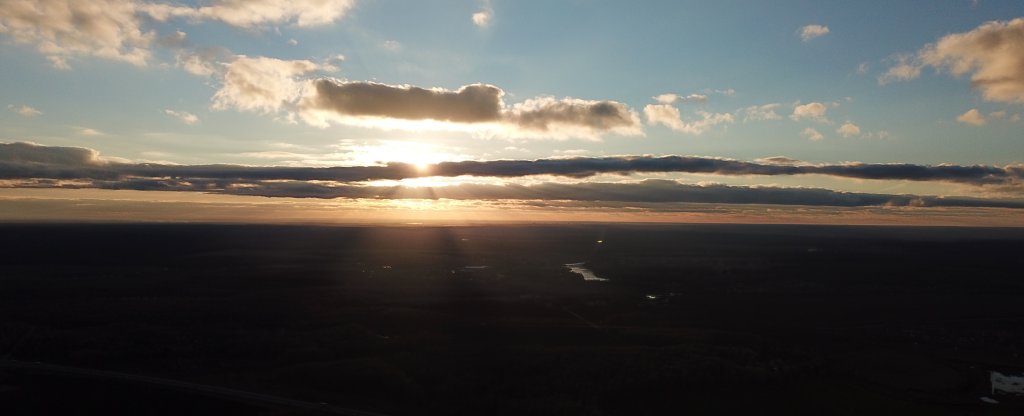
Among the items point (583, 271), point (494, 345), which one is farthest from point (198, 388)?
point (583, 271)

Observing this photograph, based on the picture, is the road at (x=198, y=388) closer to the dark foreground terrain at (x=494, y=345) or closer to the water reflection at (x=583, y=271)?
the dark foreground terrain at (x=494, y=345)

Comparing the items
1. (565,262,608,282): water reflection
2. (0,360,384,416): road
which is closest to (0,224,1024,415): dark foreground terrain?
(0,360,384,416): road

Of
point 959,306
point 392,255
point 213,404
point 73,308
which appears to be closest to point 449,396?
point 213,404

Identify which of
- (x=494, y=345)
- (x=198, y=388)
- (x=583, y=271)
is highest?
(x=198, y=388)

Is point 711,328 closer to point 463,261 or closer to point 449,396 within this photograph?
point 449,396

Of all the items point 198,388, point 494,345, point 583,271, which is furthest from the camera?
A: point 583,271

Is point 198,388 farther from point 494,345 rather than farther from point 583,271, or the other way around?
point 583,271

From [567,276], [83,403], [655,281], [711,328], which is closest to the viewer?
[83,403]
